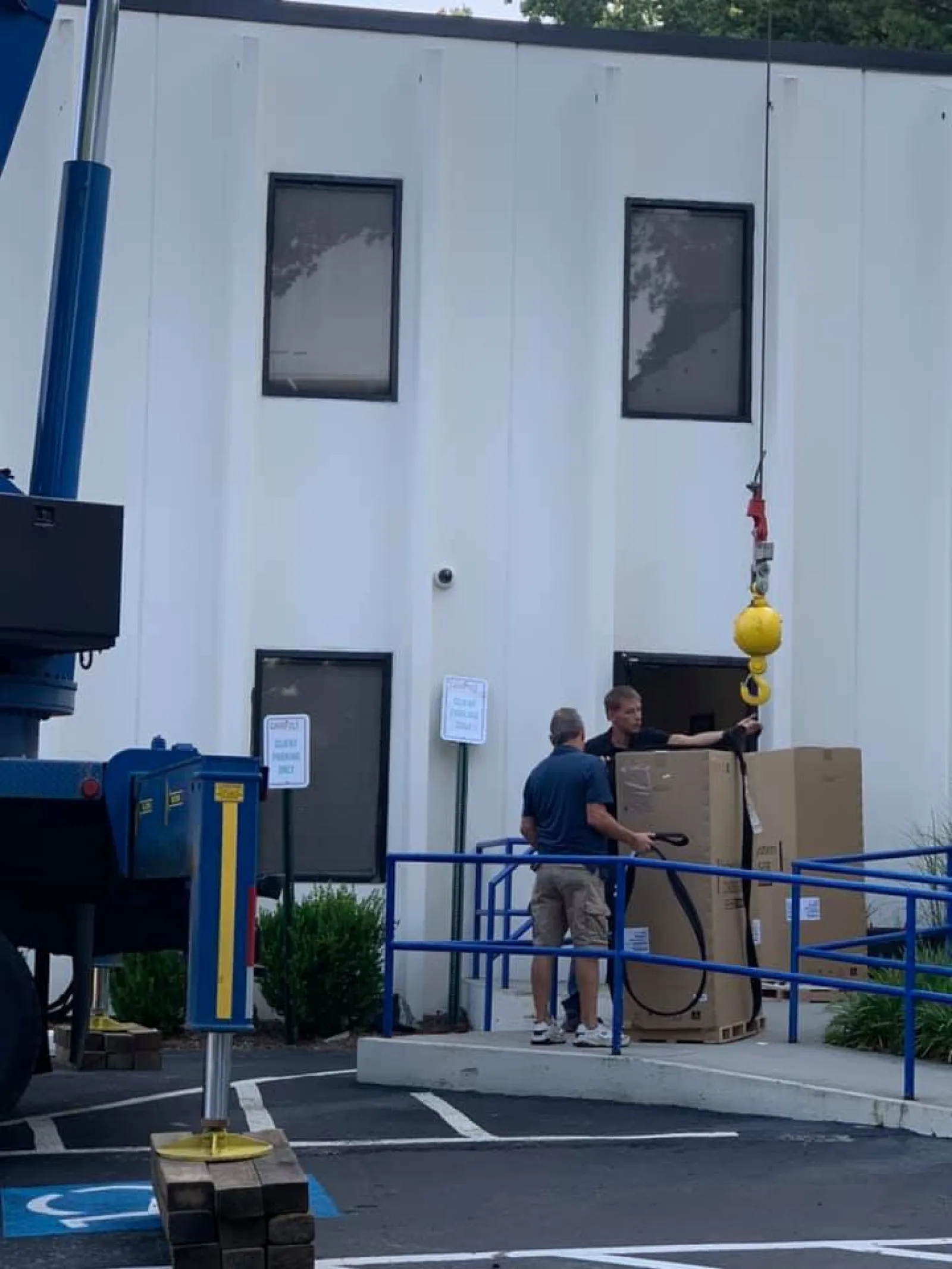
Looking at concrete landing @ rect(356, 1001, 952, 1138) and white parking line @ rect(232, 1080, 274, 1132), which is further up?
concrete landing @ rect(356, 1001, 952, 1138)

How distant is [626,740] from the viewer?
12.3 metres

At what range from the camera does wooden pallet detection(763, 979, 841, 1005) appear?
14.0 m

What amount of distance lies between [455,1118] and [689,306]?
26.0ft

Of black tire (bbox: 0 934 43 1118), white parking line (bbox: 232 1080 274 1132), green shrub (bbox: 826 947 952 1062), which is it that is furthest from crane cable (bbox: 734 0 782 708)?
black tire (bbox: 0 934 43 1118)

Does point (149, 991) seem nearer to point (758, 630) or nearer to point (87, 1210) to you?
point (758, 630)

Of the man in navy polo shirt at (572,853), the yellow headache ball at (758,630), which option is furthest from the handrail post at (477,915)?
the man in navy polo shirt at (572,853)

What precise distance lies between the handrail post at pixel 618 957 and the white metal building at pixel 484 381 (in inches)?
163

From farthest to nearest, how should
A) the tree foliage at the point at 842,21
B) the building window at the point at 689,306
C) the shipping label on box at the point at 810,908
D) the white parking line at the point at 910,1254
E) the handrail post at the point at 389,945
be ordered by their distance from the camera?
the tree foliage at the point at 842,21, the building window at the point at 689,306, the shipping label on box at the point at 810,908, the handrail post at the point at 389,945, the white parking line at the point at 910,1254

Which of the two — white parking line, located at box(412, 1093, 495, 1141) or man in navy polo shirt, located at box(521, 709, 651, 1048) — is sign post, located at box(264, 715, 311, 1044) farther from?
white parking line, located at box(412, 1093, 495, 1141)

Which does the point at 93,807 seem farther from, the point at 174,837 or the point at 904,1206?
the point at 904,1206

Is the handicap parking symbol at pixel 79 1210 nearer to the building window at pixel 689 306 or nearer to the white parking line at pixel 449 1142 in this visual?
the white parking line at pixel 449 1142

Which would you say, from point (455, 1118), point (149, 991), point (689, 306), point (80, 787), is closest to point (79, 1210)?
point (80, 787)

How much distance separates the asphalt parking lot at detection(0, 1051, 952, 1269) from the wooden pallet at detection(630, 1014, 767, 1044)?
0.96 meters

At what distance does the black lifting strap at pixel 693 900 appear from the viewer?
37.2ft
